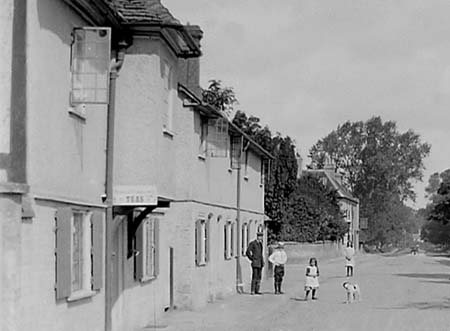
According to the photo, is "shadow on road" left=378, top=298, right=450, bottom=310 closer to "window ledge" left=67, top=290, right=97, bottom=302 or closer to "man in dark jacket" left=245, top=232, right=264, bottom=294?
"man in dark jacket" left=245, top=232, right=264, bottom=294

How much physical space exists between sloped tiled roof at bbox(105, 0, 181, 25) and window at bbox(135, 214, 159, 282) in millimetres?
4289

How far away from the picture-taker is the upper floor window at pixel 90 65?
14.9m

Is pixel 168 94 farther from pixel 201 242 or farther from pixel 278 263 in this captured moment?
pixel 278 263

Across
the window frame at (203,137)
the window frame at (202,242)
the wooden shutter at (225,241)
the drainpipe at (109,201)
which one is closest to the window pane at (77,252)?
the drainpipe at (109,201)

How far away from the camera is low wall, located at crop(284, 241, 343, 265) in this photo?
223 feet

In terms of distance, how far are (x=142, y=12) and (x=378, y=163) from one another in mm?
93063

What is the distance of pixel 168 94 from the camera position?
19.9 meters

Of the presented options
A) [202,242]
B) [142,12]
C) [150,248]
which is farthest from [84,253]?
[202,242]

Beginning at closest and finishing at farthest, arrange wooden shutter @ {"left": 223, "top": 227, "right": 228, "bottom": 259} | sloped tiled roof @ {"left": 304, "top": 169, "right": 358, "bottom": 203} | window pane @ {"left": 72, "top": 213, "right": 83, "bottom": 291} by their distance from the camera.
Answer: window pane @ {"left": 72, "top": 213, "right": 83, "bottom": 291}
wooden shutter @ {"left": 223, "top": 227, "right": 228, "bottom": 259}
sloped tiled roof @ {"left": 304, "top": 169, "right": 358, "bottom": 203}

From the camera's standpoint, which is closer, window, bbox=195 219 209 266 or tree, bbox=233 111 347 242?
window, bbox=195 219 209 266

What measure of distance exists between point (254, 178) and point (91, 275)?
80.3ft

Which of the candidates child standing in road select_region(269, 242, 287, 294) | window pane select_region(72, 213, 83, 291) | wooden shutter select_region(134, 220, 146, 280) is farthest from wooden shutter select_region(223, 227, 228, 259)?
window pane select_region(72, 213, 83, 291)

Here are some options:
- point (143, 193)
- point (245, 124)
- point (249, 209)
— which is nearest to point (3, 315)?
point (143, 193)

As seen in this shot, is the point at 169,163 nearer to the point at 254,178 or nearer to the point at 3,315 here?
the point at 3,315
